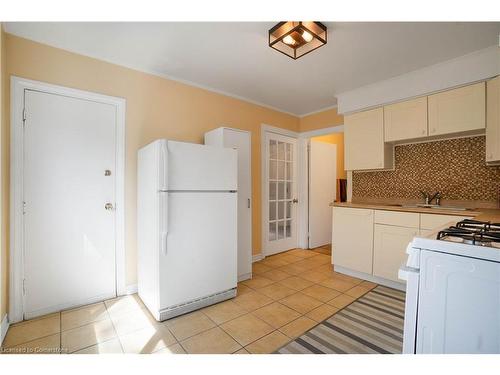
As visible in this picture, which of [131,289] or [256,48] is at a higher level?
[256,48]

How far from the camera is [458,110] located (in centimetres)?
241

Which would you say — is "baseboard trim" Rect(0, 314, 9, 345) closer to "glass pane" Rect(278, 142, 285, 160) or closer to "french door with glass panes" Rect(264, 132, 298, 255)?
"french door with glass panes" Rect(264, 132, 298, 255)

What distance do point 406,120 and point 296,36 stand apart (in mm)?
1730

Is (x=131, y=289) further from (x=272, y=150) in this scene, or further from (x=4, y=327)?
(x=272, y=150)

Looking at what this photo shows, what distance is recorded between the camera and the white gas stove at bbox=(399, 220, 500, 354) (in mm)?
916

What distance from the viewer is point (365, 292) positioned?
8.28 ft

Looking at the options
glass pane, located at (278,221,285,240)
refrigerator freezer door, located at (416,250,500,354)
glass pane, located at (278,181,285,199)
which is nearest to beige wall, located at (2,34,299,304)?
glass pane, located at (278,181,285,199)

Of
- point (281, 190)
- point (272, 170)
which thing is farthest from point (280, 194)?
point (272, 170)

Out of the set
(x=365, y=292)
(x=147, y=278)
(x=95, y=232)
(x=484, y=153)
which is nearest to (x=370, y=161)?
(x=484, y=153)

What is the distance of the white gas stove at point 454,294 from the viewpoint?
0.92 meters

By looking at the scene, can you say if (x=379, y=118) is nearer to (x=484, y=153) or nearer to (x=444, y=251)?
(x=484, y=153)

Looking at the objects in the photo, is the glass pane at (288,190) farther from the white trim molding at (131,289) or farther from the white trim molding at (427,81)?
the white trim molding at (131,289)

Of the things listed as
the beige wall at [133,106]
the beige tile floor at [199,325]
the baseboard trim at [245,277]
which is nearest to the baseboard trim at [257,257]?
the beige wall at [133,106]

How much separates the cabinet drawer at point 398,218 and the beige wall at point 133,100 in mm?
2096
